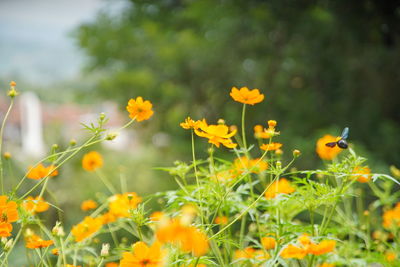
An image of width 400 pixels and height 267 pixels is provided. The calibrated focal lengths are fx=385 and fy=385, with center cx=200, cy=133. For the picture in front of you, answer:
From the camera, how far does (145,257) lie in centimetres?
50

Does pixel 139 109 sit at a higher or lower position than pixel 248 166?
higher

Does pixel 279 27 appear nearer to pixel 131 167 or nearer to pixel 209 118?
pixel 209 118

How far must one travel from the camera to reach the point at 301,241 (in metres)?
0.50

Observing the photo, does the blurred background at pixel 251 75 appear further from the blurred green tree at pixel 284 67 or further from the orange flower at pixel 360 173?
the orange flower at pixel 360 173

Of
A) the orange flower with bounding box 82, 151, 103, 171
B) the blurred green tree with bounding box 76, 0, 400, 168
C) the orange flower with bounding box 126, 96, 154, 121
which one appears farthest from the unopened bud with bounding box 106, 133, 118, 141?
the blurred green tree with bounding box 76, 0, 400, 168

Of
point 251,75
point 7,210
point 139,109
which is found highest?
point 139,109

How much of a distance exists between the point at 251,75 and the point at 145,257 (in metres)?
3.35

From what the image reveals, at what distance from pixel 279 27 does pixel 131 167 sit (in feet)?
6.36

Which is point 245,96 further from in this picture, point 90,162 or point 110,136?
point 90,162

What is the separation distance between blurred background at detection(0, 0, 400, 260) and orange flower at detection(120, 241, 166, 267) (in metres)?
2.49

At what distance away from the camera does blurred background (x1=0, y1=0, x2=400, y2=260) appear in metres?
3.20

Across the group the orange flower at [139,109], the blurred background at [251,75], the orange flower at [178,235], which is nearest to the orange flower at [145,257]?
the orange flower at [178,235]

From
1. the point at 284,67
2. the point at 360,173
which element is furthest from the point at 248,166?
the point at 284,67

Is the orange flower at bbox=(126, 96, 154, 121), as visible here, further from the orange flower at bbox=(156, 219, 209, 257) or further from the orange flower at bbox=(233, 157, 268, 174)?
the orange flower at bbox=(156, 219, 209, 257)
